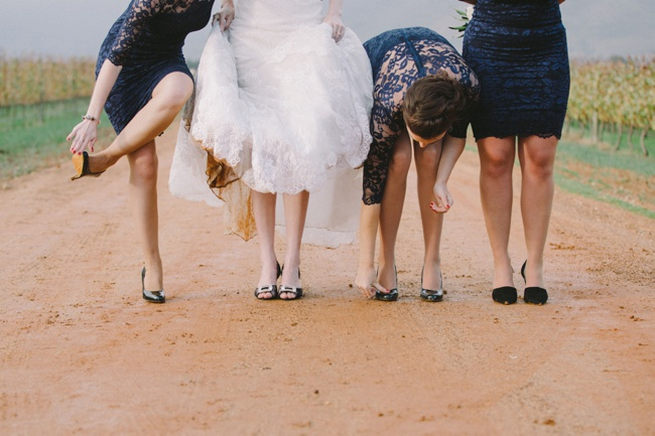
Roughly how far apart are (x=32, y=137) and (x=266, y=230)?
18.9 meters

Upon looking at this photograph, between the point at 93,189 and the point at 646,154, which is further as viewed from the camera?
the point at 646,154

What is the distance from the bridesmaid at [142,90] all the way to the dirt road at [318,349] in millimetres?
719

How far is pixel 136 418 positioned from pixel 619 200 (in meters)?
9.67

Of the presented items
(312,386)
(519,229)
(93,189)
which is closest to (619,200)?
(519,229)

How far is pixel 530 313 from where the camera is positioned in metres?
4.91

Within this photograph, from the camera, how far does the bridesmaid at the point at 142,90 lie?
489 centimetres

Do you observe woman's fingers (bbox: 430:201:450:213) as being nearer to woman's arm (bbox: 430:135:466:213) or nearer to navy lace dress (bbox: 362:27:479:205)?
woman's arm (bbox: 430:135:466:213)

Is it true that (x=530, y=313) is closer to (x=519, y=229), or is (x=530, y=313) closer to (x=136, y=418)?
(x=136, y=418)

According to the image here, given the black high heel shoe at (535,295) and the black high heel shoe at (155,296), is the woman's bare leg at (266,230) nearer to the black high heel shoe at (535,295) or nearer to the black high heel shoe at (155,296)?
the black high heel shoe at (155,296)

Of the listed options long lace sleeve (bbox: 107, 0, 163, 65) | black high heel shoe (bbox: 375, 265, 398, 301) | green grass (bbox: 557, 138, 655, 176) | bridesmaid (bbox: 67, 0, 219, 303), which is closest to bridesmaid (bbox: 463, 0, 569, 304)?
black high heel shoe (bbox: 375, 265, 398, 301)

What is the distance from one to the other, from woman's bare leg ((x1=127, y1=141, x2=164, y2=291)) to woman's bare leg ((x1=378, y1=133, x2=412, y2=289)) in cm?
134

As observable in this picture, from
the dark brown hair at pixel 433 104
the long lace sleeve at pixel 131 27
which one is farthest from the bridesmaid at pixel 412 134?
the long lace sleeve at pixel 131 27

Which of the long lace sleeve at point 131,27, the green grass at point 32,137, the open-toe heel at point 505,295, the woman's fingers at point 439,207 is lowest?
the green grass at point 32,137

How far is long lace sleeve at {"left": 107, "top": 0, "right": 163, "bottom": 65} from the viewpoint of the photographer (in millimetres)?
4855
